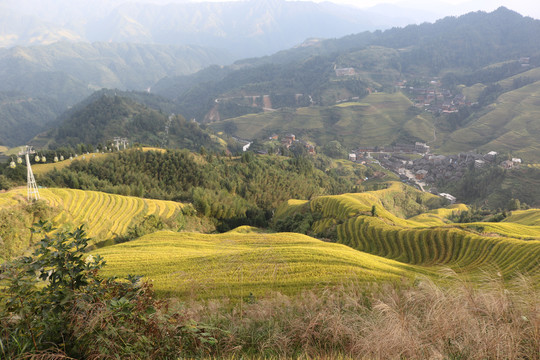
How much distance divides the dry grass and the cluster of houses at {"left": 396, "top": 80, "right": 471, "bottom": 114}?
16629 centimetres

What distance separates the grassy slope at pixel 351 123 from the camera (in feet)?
427

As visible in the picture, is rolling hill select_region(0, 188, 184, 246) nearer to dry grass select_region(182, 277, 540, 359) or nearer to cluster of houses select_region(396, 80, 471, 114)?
dry grass select_region(182, 277, 540, 359)

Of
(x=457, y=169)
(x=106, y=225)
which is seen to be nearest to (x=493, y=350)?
(x=106, y=225)

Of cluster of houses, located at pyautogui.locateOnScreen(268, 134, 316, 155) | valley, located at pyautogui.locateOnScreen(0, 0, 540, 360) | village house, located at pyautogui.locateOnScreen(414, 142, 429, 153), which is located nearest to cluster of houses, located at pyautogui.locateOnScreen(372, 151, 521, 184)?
valley, located at pyautogui.locateOnScreen(0, 0, 540, 360)

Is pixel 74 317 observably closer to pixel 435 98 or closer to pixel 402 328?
pixel 402 328

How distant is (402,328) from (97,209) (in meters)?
29.1

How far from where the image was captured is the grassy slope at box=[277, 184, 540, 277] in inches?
629

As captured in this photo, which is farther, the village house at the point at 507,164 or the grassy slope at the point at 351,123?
the grassy slope at the point at 351,123

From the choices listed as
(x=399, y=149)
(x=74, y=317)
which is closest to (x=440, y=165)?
(x=399, y=149)

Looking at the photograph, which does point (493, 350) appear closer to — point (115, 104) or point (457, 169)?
point (457, 169)

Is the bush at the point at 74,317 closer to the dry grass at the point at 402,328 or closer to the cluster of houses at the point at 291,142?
the dry grass at the point at 402,328

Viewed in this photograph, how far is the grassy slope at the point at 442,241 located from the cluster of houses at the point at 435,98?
145 m

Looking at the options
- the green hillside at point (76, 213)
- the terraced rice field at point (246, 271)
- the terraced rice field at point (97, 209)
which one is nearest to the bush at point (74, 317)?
the terraced rice field at point (246, 271)

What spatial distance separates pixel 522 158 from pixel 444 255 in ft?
310
